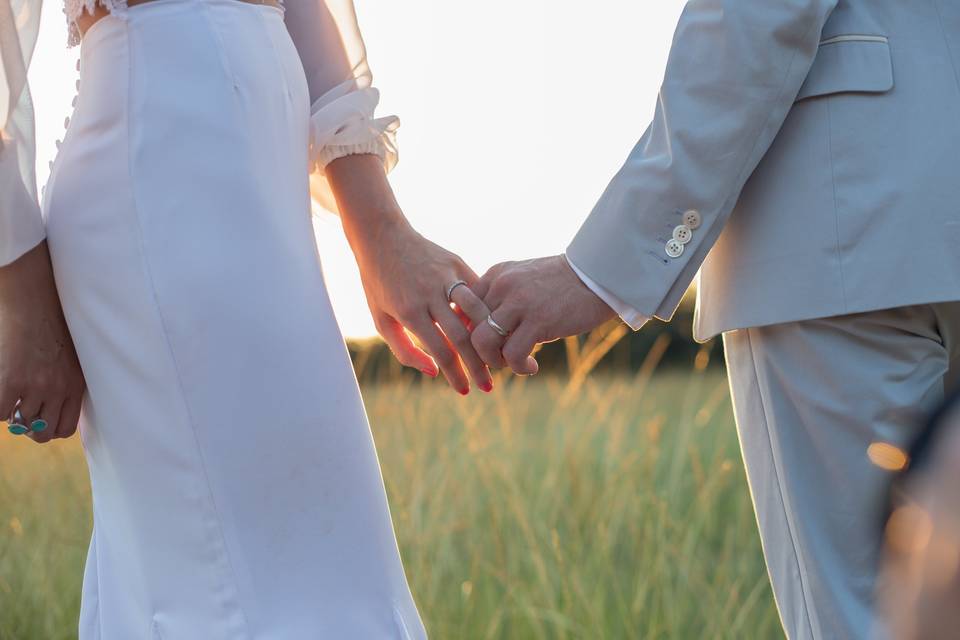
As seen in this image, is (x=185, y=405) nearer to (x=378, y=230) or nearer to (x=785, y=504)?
(x=378, y=230)

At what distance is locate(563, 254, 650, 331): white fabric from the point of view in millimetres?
1835

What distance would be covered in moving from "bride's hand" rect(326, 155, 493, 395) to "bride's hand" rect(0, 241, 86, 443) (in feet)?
1.90

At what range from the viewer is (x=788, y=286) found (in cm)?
164

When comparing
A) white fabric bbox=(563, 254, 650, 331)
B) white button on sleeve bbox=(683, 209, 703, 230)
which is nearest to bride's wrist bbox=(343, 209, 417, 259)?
white fabric bbox=(563, 254, 650, 331)

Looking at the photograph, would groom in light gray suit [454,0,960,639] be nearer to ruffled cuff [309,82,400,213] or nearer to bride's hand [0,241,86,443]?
ruffled cuff [309,82,400,213]

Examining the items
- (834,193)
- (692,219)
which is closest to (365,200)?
(692,219)

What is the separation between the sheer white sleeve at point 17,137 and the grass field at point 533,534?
161 centimetres

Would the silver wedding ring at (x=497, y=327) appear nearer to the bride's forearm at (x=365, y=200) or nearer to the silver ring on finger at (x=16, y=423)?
the bride's forearm at (x=365, y=200)

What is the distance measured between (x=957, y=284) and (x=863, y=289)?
124mm

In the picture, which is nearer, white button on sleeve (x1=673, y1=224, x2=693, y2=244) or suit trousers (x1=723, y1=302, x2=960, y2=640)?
suit trousers (x1=723, y1=302, x2=960, y2=640)

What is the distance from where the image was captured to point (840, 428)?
164cm

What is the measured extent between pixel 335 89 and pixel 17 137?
57cm

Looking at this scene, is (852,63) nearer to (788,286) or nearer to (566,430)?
(788,286)

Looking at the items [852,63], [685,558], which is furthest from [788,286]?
[685,558]
